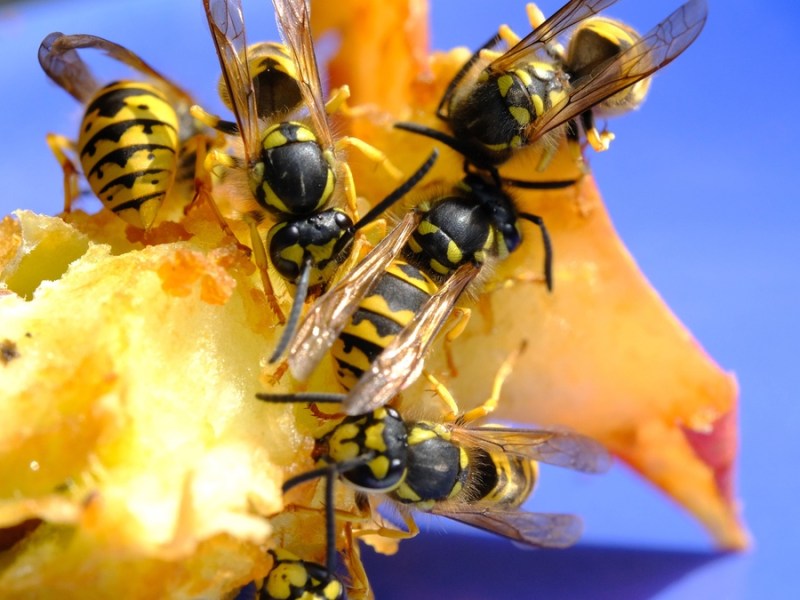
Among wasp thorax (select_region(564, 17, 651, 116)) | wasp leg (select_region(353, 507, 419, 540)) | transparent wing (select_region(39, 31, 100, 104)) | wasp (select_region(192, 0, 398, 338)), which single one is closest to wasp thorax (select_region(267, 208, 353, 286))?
wasp (select_region(192, 0, 398, 338))

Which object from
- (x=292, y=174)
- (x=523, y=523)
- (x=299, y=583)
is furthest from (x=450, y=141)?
(x=299, y=583)

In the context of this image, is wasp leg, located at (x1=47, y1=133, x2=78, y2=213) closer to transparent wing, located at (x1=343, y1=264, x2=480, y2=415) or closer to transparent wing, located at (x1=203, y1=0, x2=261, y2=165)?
transparent wing, located at (x1=203, y1=0, x2=261, y2=165)

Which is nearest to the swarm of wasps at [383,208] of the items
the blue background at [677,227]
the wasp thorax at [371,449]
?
the wasp thorax at [371,449]

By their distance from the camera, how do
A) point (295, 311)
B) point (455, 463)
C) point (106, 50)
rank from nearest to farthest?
point (295, 311)
point (455, 463)
point (106, 50)

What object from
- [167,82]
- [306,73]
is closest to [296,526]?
[306,73]

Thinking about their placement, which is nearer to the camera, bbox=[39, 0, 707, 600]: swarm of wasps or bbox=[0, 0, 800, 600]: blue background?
bbox=[39, 0, 707, 600]: swarm of wasps

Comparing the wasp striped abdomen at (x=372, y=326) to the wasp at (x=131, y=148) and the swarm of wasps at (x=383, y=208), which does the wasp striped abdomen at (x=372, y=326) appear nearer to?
the swarm of wasps at (x=383, y=208)

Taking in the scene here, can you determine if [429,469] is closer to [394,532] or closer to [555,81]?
[394,532]
